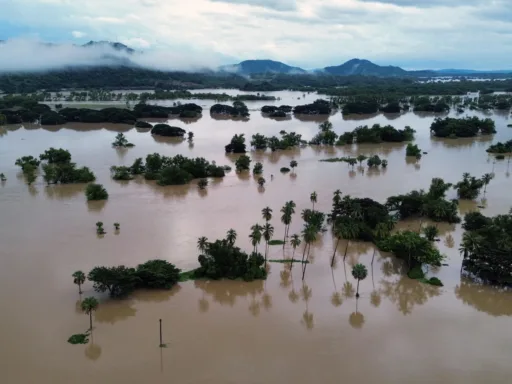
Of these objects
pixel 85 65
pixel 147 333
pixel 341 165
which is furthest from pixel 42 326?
pixel 85 65

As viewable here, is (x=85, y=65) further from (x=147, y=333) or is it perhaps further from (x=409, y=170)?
(x=147, y=333)

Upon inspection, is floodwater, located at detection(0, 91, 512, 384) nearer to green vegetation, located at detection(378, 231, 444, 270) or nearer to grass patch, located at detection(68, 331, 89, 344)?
grass patch, located at detection(68, 331, 89, 344)

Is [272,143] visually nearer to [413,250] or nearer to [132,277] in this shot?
[413,250]

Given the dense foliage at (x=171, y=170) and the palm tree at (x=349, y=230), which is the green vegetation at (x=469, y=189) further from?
the dense foliage at (x=171, y=170)

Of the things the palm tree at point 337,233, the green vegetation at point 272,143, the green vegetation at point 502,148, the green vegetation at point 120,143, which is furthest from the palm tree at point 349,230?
the green vegetation at point 120,143

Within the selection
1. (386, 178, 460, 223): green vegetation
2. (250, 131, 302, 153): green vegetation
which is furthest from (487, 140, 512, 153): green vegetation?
(386, 178, 460, 223): green vegetation
